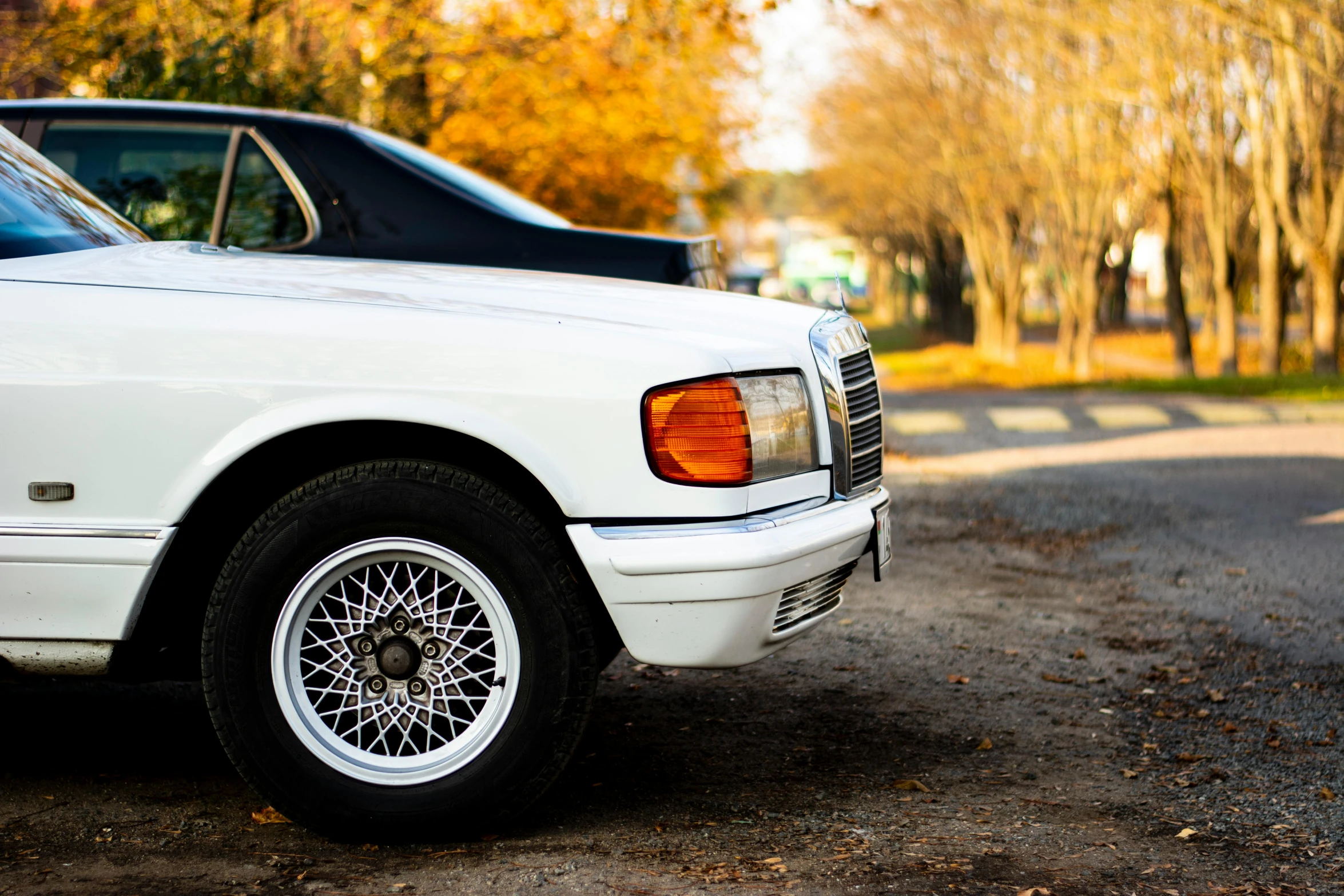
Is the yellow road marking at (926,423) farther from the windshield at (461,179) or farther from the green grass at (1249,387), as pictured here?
the windshield at (461,179)

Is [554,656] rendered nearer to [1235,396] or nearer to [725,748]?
[725,748]

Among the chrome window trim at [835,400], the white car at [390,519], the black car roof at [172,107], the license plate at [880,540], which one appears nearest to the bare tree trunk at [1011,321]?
the black car roof at [172,107]

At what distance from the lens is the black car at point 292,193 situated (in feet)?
18.7

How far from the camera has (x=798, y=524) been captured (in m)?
3.41

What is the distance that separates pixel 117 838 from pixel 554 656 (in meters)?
1.15

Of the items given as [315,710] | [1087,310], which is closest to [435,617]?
[315,710]

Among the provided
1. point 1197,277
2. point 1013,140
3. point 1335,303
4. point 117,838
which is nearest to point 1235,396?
point 1335,303

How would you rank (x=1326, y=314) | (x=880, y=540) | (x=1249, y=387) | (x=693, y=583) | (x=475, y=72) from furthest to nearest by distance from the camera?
1. (x=1326, y=314)
2. (x=1249, y=387)
3. (x=475, y=72)
4. (x=880, y=540)
5. (x=693, y=583)

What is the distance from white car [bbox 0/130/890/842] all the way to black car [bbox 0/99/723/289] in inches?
91.4

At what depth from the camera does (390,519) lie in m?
3.27

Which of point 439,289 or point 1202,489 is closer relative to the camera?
point 439,289

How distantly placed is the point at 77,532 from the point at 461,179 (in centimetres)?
308

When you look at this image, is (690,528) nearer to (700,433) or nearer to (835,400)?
(700,433)

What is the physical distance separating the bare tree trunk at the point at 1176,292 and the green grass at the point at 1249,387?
5.86m
